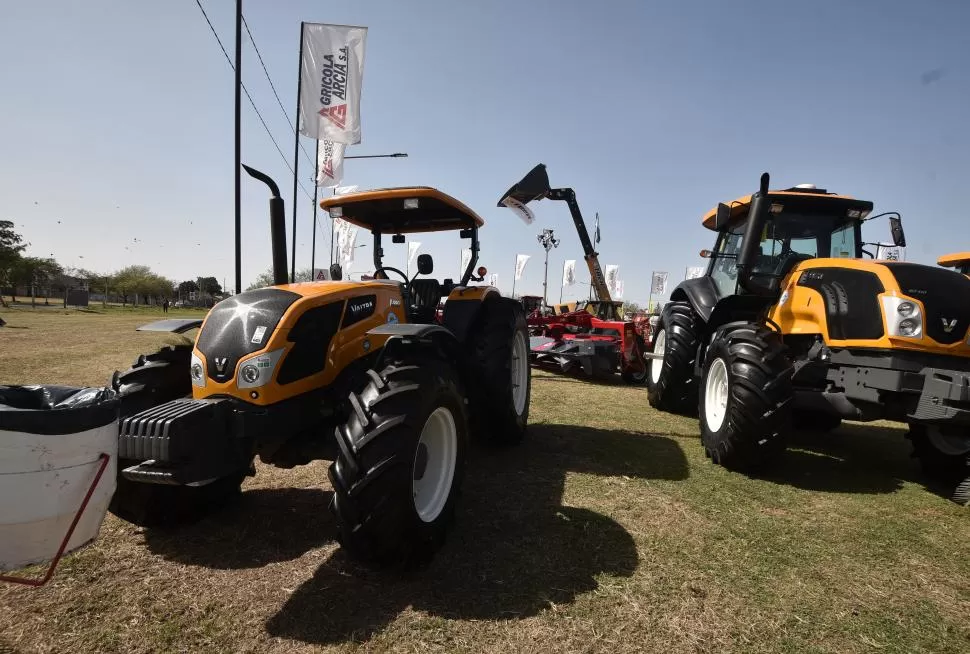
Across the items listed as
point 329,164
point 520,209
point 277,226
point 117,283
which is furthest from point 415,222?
point 117,283

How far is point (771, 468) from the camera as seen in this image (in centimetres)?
401

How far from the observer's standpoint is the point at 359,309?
3.01 m

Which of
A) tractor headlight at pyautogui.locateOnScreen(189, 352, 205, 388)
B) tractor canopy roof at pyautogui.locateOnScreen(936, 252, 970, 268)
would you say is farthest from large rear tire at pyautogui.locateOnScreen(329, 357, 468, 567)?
tractor canopy roof at pyautogui.locateOnScreen(936, 252, 970, 268)

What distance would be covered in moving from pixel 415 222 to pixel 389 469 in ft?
9.86

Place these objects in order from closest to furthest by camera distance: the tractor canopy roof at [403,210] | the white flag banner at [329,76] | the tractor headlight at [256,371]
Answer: the tractor headlight at [256,371], the tractor canopy roof at [403,210], the white flag banner at [329,76]

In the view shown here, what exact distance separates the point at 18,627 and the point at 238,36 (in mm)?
7312

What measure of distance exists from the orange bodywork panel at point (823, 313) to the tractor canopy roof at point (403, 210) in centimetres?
265

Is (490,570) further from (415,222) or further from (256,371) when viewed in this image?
(415,222)

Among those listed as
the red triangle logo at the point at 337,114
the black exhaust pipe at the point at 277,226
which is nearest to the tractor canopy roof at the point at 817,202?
the black exhaust pipe at the point at 277,226

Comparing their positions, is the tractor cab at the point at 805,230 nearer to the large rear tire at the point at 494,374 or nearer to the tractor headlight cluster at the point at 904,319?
the tractor headlight cluster at the point at 904,319

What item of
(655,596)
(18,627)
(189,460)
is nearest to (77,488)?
(189,460)

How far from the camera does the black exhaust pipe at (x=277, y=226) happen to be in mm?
3273

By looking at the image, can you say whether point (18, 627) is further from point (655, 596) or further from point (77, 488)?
point (655, 596)

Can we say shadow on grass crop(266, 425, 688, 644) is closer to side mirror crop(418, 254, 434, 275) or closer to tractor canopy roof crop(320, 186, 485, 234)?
side mirror crop(418, 254, 434, 275)
